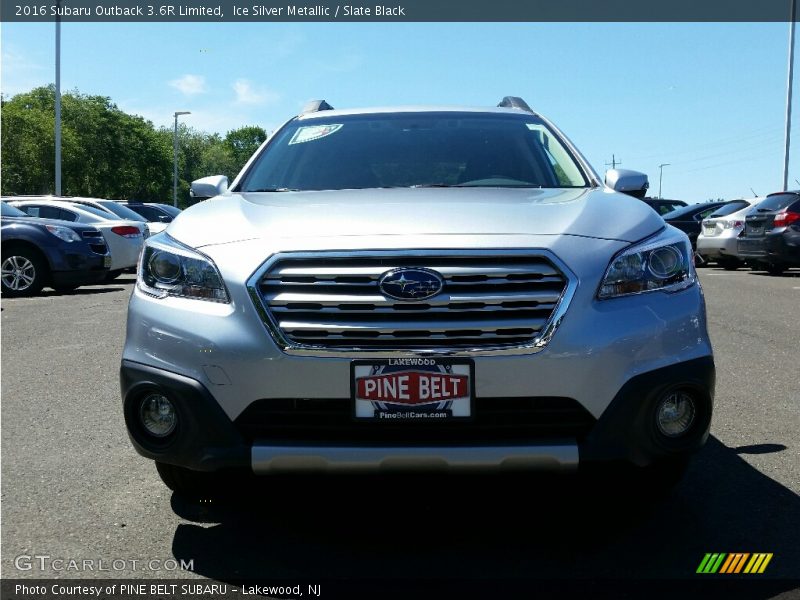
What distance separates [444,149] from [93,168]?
91.7 meters

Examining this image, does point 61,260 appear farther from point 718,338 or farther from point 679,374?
point 679,374

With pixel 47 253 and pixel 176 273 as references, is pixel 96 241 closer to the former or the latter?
pixel 47 253

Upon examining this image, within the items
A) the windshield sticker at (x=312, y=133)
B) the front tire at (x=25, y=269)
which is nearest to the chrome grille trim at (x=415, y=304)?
the windshield sticker at (x=312, y=133)

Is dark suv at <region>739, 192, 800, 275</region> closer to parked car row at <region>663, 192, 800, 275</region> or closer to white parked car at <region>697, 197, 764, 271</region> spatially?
parked car row at <region>663, 192, 800, 275</region>

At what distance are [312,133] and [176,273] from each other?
1813 mm

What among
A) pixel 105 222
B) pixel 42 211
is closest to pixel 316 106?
pixel 105 222

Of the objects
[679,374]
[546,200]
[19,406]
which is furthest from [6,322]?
[679,374]

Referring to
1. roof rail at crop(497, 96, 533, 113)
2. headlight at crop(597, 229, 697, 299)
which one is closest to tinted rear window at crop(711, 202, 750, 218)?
roof rail at crop(497, 96, 533, 113)

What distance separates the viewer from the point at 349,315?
3.07 m

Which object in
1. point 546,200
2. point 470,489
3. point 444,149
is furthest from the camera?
A: point 444,149

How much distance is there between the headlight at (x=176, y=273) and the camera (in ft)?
10.6

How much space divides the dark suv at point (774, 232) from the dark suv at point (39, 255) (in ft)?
37.4

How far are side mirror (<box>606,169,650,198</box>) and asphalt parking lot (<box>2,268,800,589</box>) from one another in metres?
1.28

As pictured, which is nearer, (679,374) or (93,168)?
(679,374)
